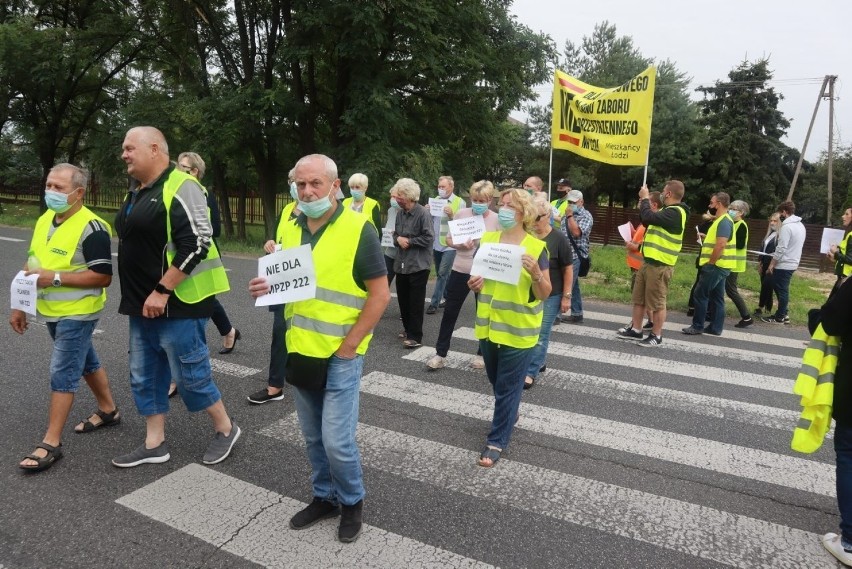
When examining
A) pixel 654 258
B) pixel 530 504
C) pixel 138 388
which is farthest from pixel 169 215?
pixel 654 258

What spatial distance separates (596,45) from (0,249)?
50032 mm

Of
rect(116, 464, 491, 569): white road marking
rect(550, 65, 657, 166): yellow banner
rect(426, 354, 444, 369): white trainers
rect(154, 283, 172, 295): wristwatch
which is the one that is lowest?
rect(116, 464, 491, 569): white road marking

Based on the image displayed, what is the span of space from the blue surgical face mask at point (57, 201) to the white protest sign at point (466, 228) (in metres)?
3.37

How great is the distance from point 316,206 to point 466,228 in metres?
3.32

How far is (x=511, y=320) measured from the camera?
3.86 metres

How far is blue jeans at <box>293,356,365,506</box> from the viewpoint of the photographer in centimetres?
282

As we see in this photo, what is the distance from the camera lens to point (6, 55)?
775 inches

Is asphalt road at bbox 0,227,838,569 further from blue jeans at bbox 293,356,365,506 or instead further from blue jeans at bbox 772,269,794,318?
blue jeans at bbox 772,269,794,318

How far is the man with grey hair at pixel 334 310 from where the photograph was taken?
276 cm

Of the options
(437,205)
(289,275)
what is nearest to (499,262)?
(289,275)

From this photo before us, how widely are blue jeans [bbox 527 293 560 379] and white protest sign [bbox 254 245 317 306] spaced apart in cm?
286

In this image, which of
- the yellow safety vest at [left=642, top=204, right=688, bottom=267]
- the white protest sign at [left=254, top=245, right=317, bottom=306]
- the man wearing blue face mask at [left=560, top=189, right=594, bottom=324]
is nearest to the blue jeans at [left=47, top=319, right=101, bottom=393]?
the white protest sign at [left=254, top=245, right=317, bottom=306]

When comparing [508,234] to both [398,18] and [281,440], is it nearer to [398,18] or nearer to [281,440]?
[281,440]

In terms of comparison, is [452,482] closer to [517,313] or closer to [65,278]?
[517,313]
